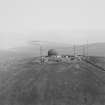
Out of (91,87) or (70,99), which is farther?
(91,87)

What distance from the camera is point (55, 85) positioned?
25625 millimetres

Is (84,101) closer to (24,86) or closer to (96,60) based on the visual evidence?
(24,86)

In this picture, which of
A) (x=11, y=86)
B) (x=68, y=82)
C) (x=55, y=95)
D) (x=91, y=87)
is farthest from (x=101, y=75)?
(x=11, y=86)

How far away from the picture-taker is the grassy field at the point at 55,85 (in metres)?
23.4

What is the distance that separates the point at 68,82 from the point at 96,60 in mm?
9595

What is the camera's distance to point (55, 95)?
78.6 ft

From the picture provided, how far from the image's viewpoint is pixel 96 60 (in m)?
33.1

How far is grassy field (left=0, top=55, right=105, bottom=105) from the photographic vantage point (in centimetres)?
2338

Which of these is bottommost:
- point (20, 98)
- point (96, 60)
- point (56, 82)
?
point (20, 98)

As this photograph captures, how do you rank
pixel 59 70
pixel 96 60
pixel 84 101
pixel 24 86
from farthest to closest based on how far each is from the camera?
pixel 96 60 < pixel 59 70 < pixel 24 86 < pixel 84 101

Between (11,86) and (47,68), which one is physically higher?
(47,68)

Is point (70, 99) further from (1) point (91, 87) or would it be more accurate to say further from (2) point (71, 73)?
(2) point (71, 73)

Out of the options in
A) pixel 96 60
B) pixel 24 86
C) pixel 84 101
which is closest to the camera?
pixel 84 101

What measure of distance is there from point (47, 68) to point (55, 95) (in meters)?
6.58
